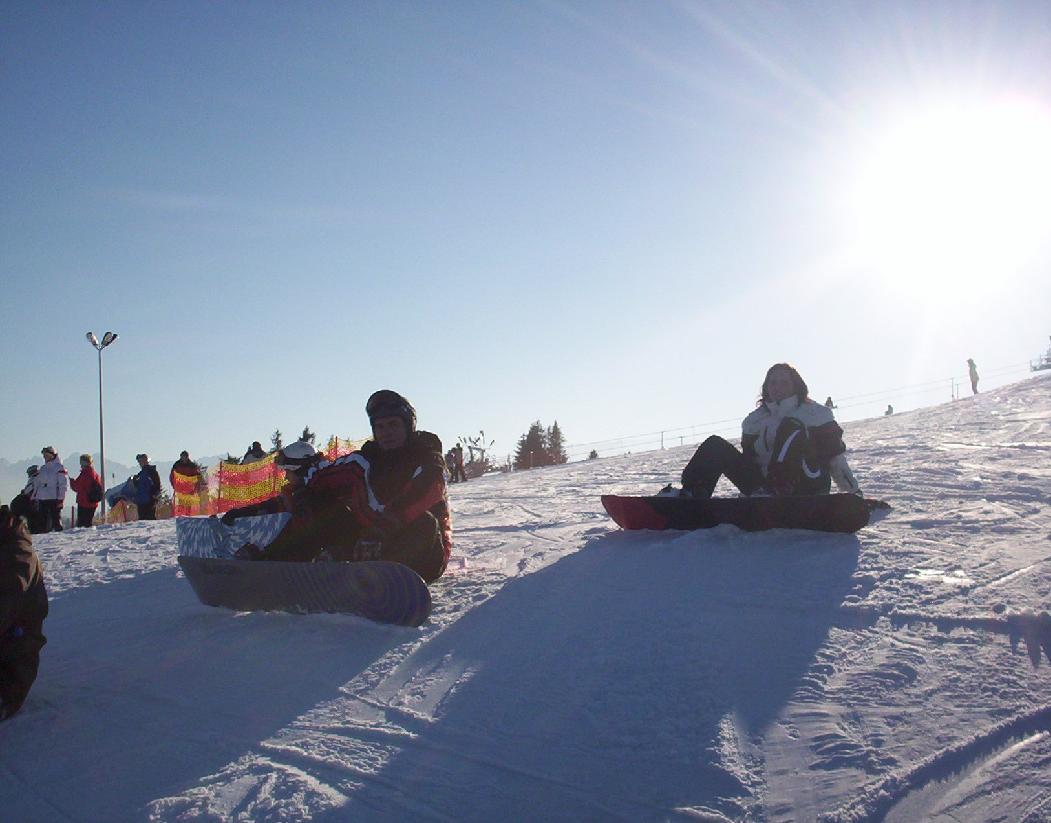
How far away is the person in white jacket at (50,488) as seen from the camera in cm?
1265

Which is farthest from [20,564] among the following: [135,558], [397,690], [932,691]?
[135,558]

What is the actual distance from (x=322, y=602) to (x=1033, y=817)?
10.8 ft

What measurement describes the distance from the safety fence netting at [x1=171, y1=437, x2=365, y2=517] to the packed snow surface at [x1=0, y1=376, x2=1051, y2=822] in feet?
34.1

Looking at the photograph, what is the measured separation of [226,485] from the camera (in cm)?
1644

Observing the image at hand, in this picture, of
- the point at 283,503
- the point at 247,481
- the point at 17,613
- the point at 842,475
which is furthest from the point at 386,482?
the point at 247,481

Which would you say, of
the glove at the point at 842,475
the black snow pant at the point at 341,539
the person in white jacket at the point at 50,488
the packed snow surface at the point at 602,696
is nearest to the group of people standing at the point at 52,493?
the person in white jacket at the point at 50,488

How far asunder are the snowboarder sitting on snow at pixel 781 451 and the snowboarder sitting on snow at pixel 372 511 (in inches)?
82.3

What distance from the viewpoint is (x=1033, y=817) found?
2.03 metres

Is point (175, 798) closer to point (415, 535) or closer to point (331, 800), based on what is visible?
point (331, 800)

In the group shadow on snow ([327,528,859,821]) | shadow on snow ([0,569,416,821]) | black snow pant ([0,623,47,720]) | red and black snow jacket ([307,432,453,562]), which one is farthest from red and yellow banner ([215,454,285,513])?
black snow pant ([0,623,47,720])

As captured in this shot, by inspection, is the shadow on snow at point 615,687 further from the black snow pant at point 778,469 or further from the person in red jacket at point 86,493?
the person in red jacket at point 86,493

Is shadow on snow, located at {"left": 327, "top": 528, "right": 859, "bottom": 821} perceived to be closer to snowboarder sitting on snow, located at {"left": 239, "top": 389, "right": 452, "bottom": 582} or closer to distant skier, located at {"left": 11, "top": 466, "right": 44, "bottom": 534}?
snowboarder sitting on snow, located at {"left": 239, "top": 389, "right": 452, "bottom": 582}

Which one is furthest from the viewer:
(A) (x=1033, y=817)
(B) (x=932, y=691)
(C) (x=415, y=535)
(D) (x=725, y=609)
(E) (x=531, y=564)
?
(E) (x=531, y=564)

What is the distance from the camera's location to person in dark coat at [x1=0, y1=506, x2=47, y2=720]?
122 inches
